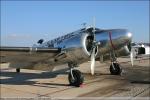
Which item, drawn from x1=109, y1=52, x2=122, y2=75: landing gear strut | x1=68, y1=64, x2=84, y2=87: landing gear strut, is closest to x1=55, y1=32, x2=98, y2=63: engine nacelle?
x1=68, y1=64, x2=84, y2=87: landing gear strut

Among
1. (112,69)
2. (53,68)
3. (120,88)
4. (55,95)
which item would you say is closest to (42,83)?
(53,68)

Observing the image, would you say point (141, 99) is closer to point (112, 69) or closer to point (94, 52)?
point (94, 52)

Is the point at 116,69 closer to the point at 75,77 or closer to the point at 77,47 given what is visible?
the point at 75,77

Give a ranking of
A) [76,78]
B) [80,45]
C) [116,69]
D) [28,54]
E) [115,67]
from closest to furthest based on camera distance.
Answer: [80,45] → [28,54] → [76,78] → [116,69] → [115,67]

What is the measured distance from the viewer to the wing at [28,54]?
12578 mm

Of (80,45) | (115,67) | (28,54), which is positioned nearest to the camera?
(80,45)

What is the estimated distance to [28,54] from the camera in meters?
12.9

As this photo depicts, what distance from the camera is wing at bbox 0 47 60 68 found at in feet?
41.3

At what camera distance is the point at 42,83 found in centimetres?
1418

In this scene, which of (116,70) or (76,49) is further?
(116,70)

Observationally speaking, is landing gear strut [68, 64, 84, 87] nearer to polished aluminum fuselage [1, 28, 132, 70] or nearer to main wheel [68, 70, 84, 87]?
main wheel [68, 70, 84, 87]

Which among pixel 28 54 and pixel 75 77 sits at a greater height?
pixel 28 54

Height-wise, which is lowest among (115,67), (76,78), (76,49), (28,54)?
(76,78)

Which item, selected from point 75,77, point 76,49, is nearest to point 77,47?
point 76,49
